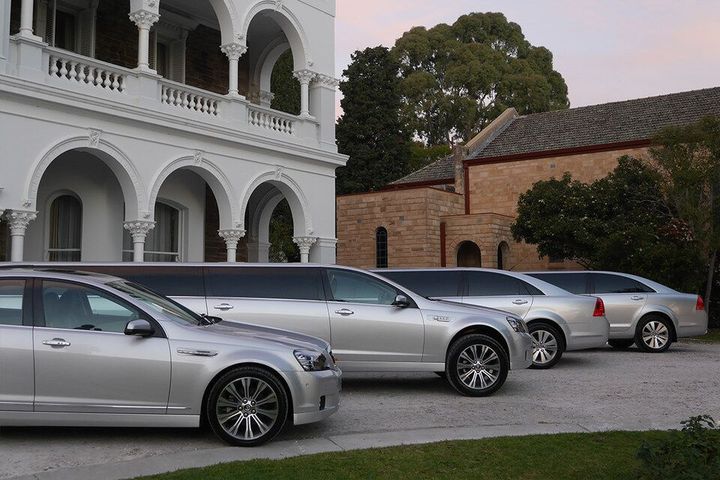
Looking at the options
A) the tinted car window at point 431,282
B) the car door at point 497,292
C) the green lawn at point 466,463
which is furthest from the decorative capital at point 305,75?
the green lawn at point 466,463

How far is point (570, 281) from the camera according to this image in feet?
50.1

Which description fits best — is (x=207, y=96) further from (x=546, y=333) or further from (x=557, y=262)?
(x=557, y=262)

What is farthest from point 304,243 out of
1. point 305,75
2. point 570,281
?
point 570,281

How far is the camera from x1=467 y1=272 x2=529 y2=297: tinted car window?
13.1 m

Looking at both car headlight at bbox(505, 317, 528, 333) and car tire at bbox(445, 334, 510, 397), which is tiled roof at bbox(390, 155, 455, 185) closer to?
car headlight at bbox(505, 317, 528, 333)

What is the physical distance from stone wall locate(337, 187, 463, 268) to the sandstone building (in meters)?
0.04

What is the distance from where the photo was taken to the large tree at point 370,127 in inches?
1945

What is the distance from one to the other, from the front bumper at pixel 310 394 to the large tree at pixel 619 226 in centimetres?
1607

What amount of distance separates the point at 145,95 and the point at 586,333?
33.2 ft

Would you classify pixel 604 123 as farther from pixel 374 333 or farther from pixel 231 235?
pixel 374 333

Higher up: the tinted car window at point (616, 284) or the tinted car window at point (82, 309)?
the tinted car window at point (616, 284)

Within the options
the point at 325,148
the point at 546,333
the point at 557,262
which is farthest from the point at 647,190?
the point at 546,333

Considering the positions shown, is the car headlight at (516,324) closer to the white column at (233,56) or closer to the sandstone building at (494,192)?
the white column at (233,56)

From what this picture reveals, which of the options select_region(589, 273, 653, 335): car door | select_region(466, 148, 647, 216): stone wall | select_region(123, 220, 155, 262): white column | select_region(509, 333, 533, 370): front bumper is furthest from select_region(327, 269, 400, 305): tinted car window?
select_region(466, 148, 647, 216): stone wall
